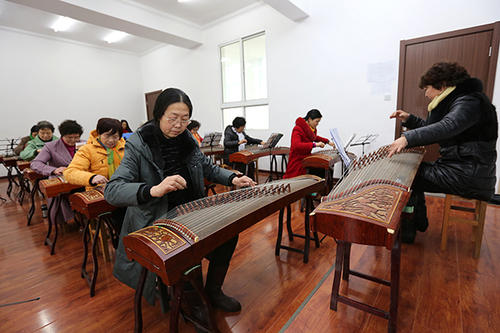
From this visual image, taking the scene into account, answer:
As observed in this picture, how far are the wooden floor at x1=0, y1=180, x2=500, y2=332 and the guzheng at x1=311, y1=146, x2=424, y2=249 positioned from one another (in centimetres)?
75

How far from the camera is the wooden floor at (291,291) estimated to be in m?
1.41

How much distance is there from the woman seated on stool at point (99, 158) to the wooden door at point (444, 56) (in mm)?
3506

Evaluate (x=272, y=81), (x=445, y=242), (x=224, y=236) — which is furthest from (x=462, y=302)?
(x=272, y=81)

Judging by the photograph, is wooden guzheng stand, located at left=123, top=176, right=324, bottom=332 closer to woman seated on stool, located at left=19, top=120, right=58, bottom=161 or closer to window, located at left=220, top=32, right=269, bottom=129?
woman seated on stool, located at left=19, top=120, right=58, bottom=161

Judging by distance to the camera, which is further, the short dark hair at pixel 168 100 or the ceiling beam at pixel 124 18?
the ceiling beam at pixel 124 18

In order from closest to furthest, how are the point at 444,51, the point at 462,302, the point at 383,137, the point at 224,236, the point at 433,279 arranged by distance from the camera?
the point at 224,236 < the point at 462,302 < the point at 433,279 < the point at 444,51 < the point at 383,137

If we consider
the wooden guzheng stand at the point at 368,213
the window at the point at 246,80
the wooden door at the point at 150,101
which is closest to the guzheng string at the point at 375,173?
the wooden guzheng stand at the point at 368,213

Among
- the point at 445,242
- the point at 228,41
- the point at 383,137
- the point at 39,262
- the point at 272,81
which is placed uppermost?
the point at 228,41

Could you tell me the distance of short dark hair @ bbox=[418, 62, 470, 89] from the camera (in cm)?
167

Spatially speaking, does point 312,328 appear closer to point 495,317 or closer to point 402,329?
point 402,329

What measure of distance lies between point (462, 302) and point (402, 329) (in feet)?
1.68

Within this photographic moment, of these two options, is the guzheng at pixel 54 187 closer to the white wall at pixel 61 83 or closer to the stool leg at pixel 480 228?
the stool leg at pixel 480 228

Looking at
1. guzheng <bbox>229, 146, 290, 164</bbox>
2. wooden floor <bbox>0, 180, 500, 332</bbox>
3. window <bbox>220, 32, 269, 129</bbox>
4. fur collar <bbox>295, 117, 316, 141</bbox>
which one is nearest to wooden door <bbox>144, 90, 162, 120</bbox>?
window <bbox>220, 32, 269, 129</bbox>

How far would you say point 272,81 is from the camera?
506cm
